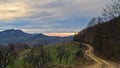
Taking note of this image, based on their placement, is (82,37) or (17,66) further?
(82,37)

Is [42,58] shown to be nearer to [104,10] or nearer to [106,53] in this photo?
[106,53]

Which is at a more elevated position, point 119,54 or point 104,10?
point 104,10

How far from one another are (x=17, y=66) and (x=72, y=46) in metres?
55.3

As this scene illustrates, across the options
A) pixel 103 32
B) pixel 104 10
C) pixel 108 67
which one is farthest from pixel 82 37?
pixel 108 67

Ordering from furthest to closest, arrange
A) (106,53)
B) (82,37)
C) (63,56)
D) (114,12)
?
(82,37)
(63,56)
(106,53)
(114,12)

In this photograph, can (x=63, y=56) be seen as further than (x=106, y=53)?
Yes

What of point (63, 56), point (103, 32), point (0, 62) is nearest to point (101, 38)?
point (103, 32)

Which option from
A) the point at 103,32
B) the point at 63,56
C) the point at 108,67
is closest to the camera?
the point at 108,67

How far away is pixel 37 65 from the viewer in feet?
357

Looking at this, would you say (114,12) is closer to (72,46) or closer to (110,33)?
(110,33)

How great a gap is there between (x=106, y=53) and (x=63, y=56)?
137 feet

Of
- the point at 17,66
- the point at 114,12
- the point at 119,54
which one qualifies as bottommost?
the point at 17,66

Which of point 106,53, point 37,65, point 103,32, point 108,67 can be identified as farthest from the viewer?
point 103,32

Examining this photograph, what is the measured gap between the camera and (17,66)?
122 meters
